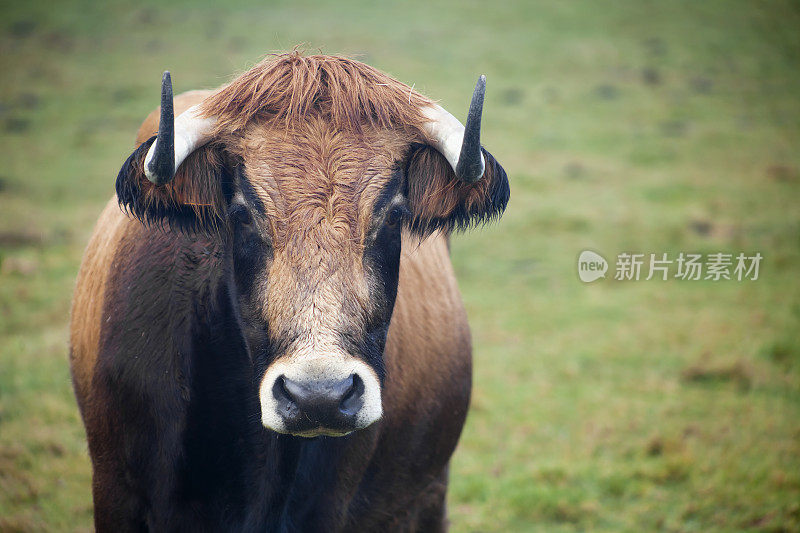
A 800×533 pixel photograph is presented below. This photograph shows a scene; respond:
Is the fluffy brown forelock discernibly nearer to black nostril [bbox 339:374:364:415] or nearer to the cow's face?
the cow's face

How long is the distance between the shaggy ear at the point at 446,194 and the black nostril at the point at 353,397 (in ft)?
2.95

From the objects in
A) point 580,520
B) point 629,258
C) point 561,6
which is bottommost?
point 580,520

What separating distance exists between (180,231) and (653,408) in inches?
213

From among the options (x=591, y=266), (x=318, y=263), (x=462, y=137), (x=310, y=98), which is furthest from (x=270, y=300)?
(x=591, y=266)

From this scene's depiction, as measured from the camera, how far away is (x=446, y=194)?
128 inches

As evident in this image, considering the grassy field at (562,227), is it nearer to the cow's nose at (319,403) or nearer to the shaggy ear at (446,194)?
the shaggy ear at (446,194)

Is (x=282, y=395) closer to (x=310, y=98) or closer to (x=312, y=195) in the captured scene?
(x=312, y=195)

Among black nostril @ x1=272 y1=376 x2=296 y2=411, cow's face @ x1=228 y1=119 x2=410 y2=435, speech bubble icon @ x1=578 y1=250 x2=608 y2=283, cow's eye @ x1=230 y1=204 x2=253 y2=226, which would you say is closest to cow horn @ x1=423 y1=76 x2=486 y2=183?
cow's face @ x1=228 y1=119 x2=410 y2=435

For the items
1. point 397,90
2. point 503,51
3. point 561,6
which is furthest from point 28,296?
point 561,6

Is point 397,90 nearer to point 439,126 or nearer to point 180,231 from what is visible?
point 439,126

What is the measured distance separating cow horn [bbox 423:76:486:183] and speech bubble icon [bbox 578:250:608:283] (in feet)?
24.9

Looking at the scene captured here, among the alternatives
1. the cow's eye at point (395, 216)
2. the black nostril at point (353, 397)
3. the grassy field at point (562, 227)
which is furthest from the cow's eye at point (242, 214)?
the grassy field at point (562, 227)

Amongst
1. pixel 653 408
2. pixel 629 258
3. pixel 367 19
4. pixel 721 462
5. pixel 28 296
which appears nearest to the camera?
pixel 721 462

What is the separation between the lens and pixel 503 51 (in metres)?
22.5
